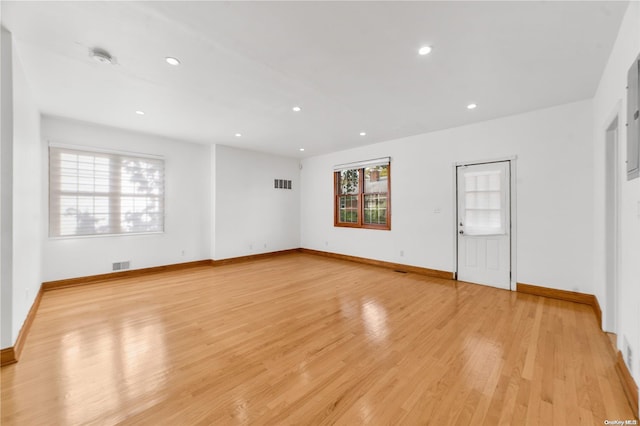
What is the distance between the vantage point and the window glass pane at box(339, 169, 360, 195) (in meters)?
6.49

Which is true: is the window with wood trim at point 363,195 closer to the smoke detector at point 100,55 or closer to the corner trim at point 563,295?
the corner trim at point 563,295

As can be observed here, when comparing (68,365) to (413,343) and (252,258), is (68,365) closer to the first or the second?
(413,343)

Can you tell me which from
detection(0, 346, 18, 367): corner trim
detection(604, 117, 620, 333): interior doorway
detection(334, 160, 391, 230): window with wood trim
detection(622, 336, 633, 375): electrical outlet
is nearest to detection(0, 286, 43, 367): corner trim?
detection(0, 346, 18, 367): corner trim

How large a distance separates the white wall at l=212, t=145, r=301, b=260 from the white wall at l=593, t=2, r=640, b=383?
6.16 meters

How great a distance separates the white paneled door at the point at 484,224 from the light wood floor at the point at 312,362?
0.55 meters

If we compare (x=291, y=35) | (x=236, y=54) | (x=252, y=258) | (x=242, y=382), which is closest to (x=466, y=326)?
(x=242, y=382)

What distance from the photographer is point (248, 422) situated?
61.4 inches

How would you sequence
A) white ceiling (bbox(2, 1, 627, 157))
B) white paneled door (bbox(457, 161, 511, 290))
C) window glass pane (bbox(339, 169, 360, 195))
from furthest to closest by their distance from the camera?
window glass pane (bbox(339, 169, 360, 195)) < white paneled door (bbox(457, 161, 511, 290)) < white ceiling (bbox(2, 1, 627, 157))

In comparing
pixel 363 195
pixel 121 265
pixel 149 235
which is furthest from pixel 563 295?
pixel 121 265

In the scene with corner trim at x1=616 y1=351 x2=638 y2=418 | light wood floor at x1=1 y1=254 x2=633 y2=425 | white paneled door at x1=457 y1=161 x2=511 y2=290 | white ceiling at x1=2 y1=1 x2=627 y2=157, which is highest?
white ceiling at x1=2 y1=1 x2=627 y2=157

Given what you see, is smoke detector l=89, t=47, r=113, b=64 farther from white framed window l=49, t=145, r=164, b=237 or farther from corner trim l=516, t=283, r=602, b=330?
corner trim l=516, t=283, r=602, b=330

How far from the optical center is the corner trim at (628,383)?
5.43 feet

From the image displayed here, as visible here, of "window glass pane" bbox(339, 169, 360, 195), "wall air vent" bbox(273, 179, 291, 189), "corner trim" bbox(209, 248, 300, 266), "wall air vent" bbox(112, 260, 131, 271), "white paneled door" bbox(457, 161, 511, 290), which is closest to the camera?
"white paneled door" bbox(457, 161, 511, 290)

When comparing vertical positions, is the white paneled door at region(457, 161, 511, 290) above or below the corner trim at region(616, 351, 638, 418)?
above
